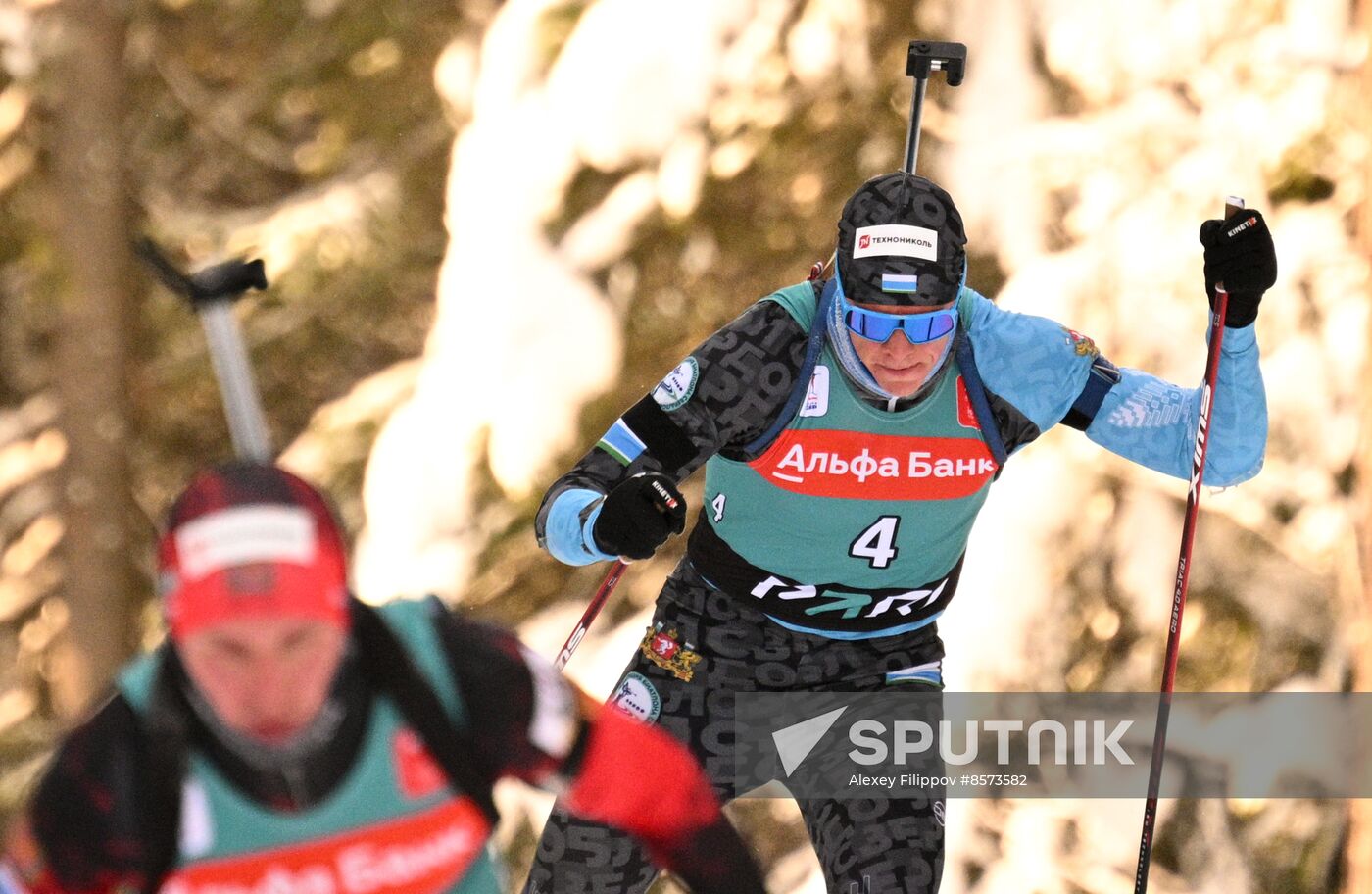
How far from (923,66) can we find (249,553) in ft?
8.94

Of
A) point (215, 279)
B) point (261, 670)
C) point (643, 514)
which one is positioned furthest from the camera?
point (643, 514)

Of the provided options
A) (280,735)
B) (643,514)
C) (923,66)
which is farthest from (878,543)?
(280,735)

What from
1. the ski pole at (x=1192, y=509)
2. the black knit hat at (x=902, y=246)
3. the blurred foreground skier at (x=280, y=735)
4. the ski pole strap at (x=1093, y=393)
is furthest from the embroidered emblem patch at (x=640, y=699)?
the blurred foreground skier at (x=280, y=735)

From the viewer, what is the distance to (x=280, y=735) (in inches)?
78.7

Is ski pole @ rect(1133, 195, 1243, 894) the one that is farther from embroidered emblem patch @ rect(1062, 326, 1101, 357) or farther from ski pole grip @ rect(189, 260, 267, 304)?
ski pole grip @ rect(189, 260, 267, 304)

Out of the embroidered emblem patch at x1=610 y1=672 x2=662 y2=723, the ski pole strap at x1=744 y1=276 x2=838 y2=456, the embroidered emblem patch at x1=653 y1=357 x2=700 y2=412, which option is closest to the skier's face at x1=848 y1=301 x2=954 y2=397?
the ski pole strap at x1=744 y1=276 x2=838 y2=456

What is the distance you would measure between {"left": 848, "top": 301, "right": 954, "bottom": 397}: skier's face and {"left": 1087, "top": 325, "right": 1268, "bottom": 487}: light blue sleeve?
1.79 feet

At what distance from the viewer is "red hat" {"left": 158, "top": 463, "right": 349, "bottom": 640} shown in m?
1.95

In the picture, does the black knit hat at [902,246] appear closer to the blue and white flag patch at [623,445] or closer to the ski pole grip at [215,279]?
the blue and white flag patch at [623,445]

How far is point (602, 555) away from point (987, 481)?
96 cm

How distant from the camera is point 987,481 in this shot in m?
3.74

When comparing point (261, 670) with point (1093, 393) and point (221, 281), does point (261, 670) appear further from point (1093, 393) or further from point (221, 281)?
point (1093, 393)

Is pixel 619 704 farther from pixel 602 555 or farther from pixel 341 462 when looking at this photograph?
pixel 341 462

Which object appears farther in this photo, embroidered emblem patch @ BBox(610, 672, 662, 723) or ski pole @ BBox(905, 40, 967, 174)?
ski pole @ BBox(905, 40, 967, 174)
